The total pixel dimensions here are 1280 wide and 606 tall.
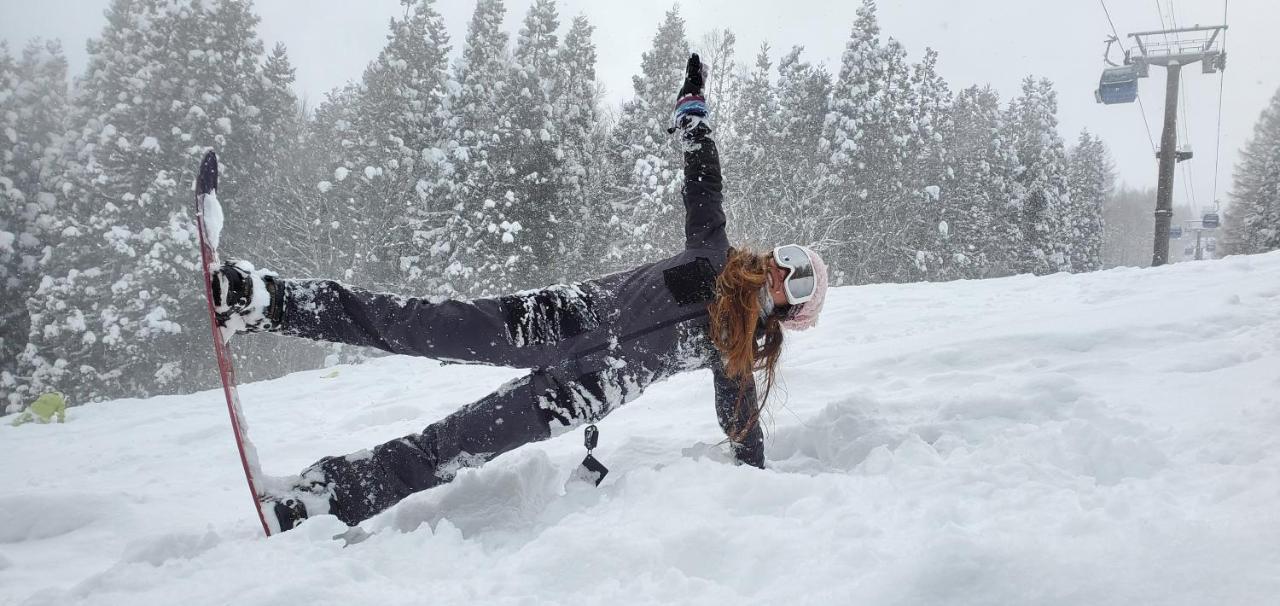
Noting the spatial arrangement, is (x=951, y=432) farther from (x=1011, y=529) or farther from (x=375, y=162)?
(x=375, y=162)

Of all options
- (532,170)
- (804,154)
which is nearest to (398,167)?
(532,170)

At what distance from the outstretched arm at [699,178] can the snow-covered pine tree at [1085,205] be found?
36.6 m

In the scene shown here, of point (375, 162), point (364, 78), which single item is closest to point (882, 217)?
point (375, 162)

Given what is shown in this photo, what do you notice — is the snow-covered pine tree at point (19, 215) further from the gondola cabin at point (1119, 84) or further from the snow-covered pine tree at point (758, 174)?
the gondola cabin at point (1119, 84)

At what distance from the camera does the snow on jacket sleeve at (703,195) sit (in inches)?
114

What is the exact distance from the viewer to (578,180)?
21656 mm

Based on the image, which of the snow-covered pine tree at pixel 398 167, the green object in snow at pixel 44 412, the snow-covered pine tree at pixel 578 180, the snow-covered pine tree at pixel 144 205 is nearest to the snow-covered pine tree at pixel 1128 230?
the snow-covered pine tree at pixel 578 180

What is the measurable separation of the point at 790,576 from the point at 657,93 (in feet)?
76.6

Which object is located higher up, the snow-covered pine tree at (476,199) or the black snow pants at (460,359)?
the snow-covered pine tree at (476,199)

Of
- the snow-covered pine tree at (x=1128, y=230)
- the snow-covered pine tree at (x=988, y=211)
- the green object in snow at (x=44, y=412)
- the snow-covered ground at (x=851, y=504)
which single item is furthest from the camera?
the snow-covered pine tree at (x=1128, y=230)

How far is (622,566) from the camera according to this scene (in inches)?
65.9

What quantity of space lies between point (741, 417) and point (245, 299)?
6.19 feet

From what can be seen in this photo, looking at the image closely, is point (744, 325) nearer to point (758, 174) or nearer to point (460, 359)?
point (460, 359)

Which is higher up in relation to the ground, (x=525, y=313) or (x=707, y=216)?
(x=707, y=216)
